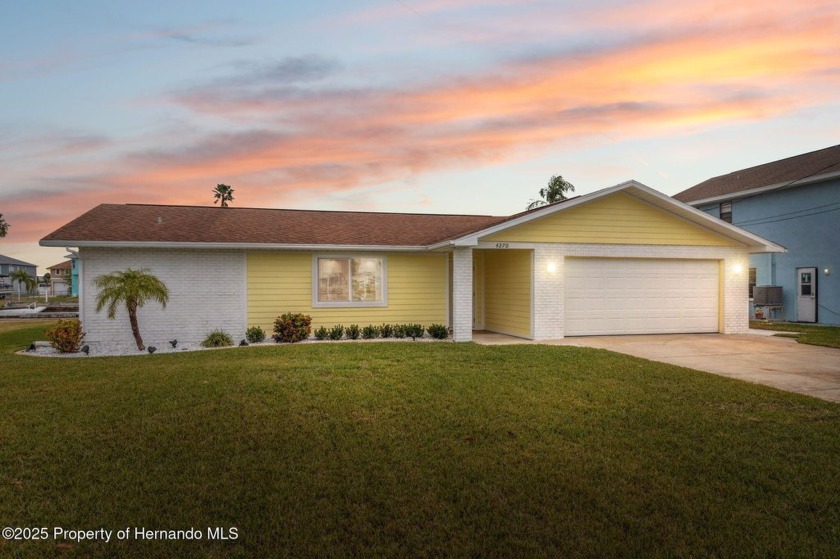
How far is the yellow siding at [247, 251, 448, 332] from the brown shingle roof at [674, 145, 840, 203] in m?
15.6

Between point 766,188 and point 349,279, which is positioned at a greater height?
point 766,188

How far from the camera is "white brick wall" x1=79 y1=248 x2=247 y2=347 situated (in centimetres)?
1375

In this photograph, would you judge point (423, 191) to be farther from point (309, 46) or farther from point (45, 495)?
point (45, 495)

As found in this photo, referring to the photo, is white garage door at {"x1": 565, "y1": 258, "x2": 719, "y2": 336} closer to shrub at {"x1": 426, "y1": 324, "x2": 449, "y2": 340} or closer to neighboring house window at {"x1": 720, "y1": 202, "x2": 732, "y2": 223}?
shrub at {"x1": 426, "y1": 324, "x2": 449, "y2": 340}

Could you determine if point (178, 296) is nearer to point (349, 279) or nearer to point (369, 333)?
point (349, 279)

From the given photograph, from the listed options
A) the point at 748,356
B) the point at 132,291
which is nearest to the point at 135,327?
the point at 132,291

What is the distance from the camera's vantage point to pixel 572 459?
498 centimetres

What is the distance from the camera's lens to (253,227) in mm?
15711

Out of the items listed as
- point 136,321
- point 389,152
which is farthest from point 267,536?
point 389,152

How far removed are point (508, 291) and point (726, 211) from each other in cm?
1526

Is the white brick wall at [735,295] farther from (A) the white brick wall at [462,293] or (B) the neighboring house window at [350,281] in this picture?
(B) the neighboring house window at [350,281]

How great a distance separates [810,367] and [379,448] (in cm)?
918

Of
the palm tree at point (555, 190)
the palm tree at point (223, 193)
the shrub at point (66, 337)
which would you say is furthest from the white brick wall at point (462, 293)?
the palm tree at point (223, 193)

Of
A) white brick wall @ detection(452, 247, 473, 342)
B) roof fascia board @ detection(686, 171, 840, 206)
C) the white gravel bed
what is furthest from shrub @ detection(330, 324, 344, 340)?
roof fascia board @ detection(686, 171, 840, 206)
